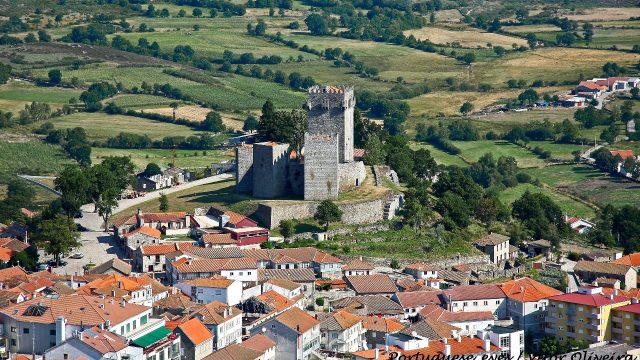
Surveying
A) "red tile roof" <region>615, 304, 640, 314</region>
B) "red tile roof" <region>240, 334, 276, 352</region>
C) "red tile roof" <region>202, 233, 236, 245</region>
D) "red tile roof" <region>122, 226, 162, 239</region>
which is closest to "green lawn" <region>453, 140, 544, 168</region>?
"red tile roof" <region>202, 233, 236, 245</region>

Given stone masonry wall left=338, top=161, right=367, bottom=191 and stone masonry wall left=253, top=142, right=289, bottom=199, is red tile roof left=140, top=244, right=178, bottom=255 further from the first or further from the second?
stone masonry wall left=338, top=161, right=367, bottom=191

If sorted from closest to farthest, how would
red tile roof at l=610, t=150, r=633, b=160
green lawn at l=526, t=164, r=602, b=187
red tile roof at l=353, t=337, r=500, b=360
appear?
red tile roof at l=353, t=337, r=500, b=360 < green lawn at l=526, t=164, r=602, b=187 < red tile roof at l=610, t=150, r=633, b=160

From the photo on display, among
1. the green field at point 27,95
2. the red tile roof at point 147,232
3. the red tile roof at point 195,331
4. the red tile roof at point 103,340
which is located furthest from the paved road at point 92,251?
the green field at point 27,95

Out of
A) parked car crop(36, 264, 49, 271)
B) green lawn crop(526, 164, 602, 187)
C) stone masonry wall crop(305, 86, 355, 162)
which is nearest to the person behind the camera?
parked car crop(36, 264, 49, 271)

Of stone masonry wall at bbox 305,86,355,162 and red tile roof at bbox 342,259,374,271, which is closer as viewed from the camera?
red tile roof at bbox 342,259,374,271

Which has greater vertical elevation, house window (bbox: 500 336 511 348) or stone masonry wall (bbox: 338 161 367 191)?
stone masonry wall (bbox: 338 161 367 191)

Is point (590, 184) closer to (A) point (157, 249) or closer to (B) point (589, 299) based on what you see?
(B) point (589, 299)

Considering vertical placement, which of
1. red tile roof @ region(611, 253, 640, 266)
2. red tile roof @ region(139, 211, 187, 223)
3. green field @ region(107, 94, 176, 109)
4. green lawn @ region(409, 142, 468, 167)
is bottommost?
green lawn @ region(409, 142, 468, 167)

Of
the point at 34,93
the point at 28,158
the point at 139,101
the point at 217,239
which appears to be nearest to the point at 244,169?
the point at 217,239
